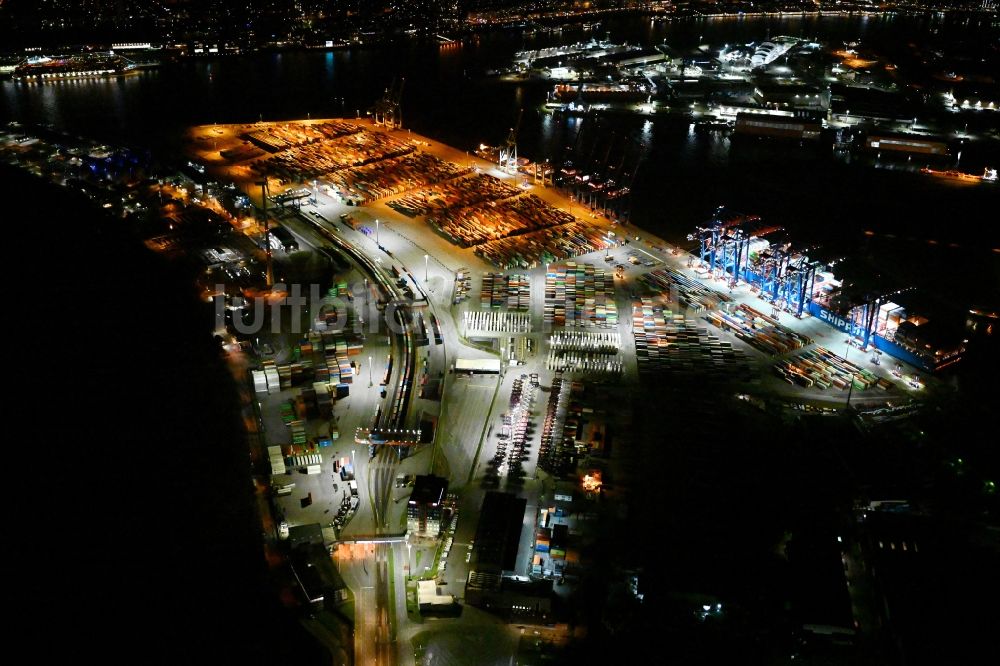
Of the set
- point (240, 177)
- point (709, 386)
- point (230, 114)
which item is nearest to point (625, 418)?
point (709, 386)

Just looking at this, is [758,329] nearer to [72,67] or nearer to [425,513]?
[425,513]

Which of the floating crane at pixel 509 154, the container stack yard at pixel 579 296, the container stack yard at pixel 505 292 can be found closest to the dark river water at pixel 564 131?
the floating crane at pixel 509 154

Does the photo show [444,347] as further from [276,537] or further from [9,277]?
[9,277]

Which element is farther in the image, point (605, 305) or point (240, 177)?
point (240, 177)

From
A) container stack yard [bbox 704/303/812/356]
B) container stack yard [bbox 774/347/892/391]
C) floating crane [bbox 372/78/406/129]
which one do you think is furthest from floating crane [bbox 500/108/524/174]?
container stack yard [bbox 774/347/892/391]

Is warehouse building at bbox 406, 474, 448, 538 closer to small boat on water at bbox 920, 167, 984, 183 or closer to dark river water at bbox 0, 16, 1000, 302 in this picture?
dark river water at bbox 0, 16, 1000, 302

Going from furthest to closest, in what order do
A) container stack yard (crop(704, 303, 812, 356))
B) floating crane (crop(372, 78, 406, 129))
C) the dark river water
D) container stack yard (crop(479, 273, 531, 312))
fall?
floating crane (crop(372, 78, 406, 129))
the dark river water
container stack yard (crop(479, 273, 531, 312))
container stack yard (crop(704, 303, 812, 356))
